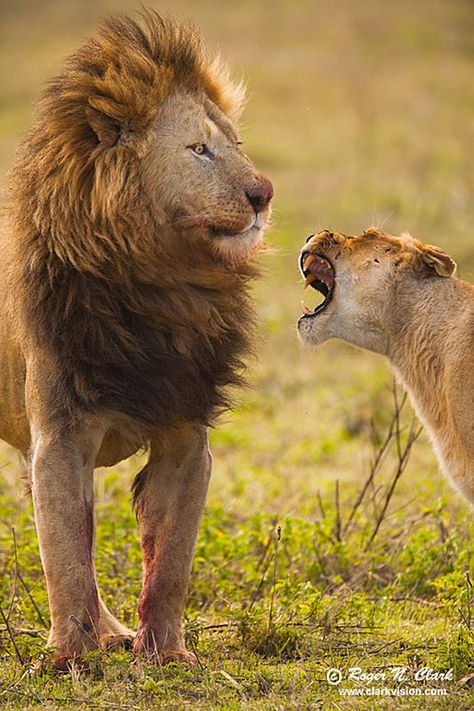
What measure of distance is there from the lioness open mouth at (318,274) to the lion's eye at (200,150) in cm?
52

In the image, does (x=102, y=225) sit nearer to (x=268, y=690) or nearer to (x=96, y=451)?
(x=96, y=451)

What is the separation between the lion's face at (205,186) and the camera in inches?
157

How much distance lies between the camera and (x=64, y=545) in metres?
3.93

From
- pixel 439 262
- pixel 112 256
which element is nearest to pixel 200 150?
pixel 112 256

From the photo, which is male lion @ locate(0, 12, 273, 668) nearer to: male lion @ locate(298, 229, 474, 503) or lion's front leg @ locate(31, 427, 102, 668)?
lion's front leg @ locate(31, 427, 102, 668)

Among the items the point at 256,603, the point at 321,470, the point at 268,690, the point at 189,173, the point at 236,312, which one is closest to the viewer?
the point at 268,690

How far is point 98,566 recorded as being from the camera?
17.1ft

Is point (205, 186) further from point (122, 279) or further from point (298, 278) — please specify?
point (298, 278)

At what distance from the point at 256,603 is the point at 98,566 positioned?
71 cm

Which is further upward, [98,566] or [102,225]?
[102,225]

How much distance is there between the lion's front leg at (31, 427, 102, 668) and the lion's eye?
0.95 meters

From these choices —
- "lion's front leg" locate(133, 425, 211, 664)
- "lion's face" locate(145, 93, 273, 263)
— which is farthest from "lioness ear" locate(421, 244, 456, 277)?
"lion's front leg" locate(133, 425, 211, 664)

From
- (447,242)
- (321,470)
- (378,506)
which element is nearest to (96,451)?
(378,506)

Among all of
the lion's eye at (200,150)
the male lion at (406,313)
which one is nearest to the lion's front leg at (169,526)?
the male lion at (406,313)
